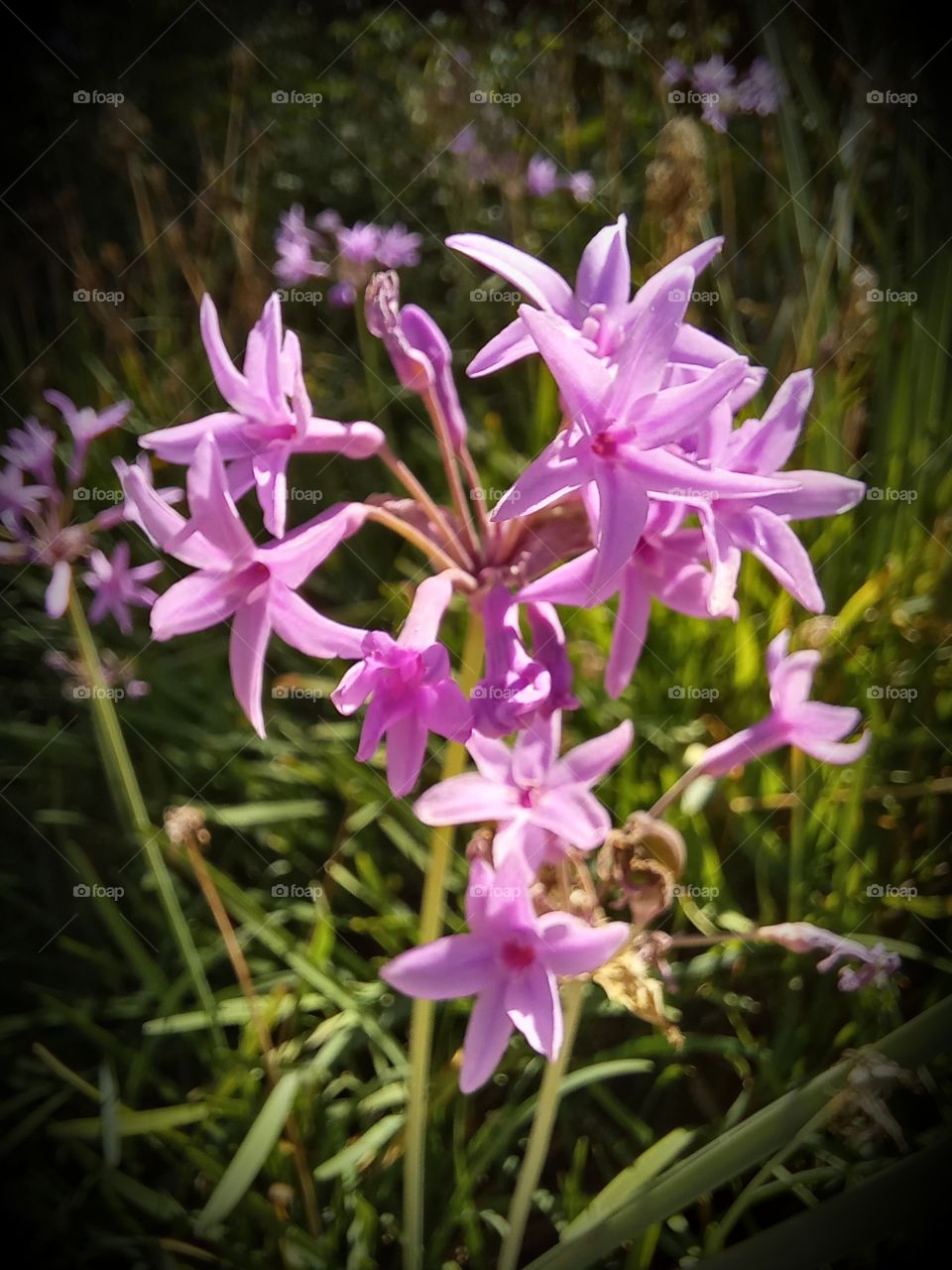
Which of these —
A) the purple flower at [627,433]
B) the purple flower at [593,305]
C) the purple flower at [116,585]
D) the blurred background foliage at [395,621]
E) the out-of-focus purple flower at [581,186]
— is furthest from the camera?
the out-of-focus purple flower at [581,186]

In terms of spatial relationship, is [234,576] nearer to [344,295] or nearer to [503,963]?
[503,963]

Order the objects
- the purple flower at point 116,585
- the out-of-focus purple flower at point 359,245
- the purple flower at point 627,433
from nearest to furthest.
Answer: the purple flower at point 627,433 < the purple flower at point 116,585 < the out-of-focus purple flower at point 359,245

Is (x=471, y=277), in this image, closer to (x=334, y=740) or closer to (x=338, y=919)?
(x=334, y=740)

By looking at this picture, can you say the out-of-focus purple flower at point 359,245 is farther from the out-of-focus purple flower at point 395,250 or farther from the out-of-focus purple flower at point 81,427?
the out-of-focus purple flower at point 81,427

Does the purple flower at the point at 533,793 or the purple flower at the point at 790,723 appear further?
the purple flower at the point at 790,723

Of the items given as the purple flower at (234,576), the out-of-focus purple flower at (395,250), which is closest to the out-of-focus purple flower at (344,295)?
the out-of-focus purple flower at (395,250)

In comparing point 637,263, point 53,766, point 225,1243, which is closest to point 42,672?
point 53,766
